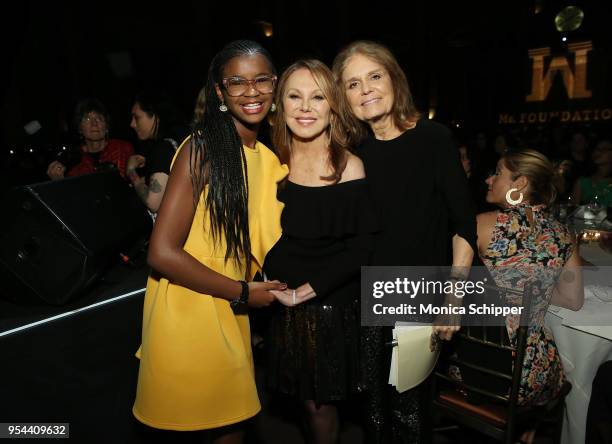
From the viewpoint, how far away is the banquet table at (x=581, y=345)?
1770 mm

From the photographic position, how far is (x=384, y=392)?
65.1 inches

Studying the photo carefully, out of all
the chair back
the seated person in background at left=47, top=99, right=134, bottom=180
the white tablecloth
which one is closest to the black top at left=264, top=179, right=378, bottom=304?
the chair back

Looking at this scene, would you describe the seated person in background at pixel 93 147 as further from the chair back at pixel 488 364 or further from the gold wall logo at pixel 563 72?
the gold wall logo at pixel 563 72

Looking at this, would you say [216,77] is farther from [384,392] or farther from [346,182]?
[384,392]

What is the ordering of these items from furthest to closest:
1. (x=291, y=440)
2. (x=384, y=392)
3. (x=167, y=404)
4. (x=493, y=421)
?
(x=291, y=440)
(x=493, y=421)
(x=384, y=392)
(x=167, y=404)

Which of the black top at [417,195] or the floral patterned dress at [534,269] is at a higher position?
the black top at [417,195]

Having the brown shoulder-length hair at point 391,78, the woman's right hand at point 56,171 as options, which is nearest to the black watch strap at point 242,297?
the brown shoulder-length hair at point 391,78

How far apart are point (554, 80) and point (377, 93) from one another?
41.7 ft

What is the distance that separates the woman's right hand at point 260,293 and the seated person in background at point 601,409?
1.29 meters

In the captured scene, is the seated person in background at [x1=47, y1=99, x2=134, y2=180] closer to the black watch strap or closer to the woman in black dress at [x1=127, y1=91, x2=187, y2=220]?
the woman in black dress at [x1=127, y1=91, x2=187, y2=220]

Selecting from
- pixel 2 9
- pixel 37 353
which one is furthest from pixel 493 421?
pixel 2 9

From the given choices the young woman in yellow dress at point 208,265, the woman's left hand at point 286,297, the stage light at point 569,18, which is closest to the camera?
the young woman in yellow dress at point 208,265

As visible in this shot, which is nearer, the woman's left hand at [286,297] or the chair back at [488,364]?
the woman's left hand at [286,297]

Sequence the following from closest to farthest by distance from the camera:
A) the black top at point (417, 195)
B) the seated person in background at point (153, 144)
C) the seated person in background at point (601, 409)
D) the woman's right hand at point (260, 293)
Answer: the woman's right hand at point (260, 293) < the black top at point (417, 195) < the seated person in background at point (601, 409) < the seated person in background at point (153, 144)
